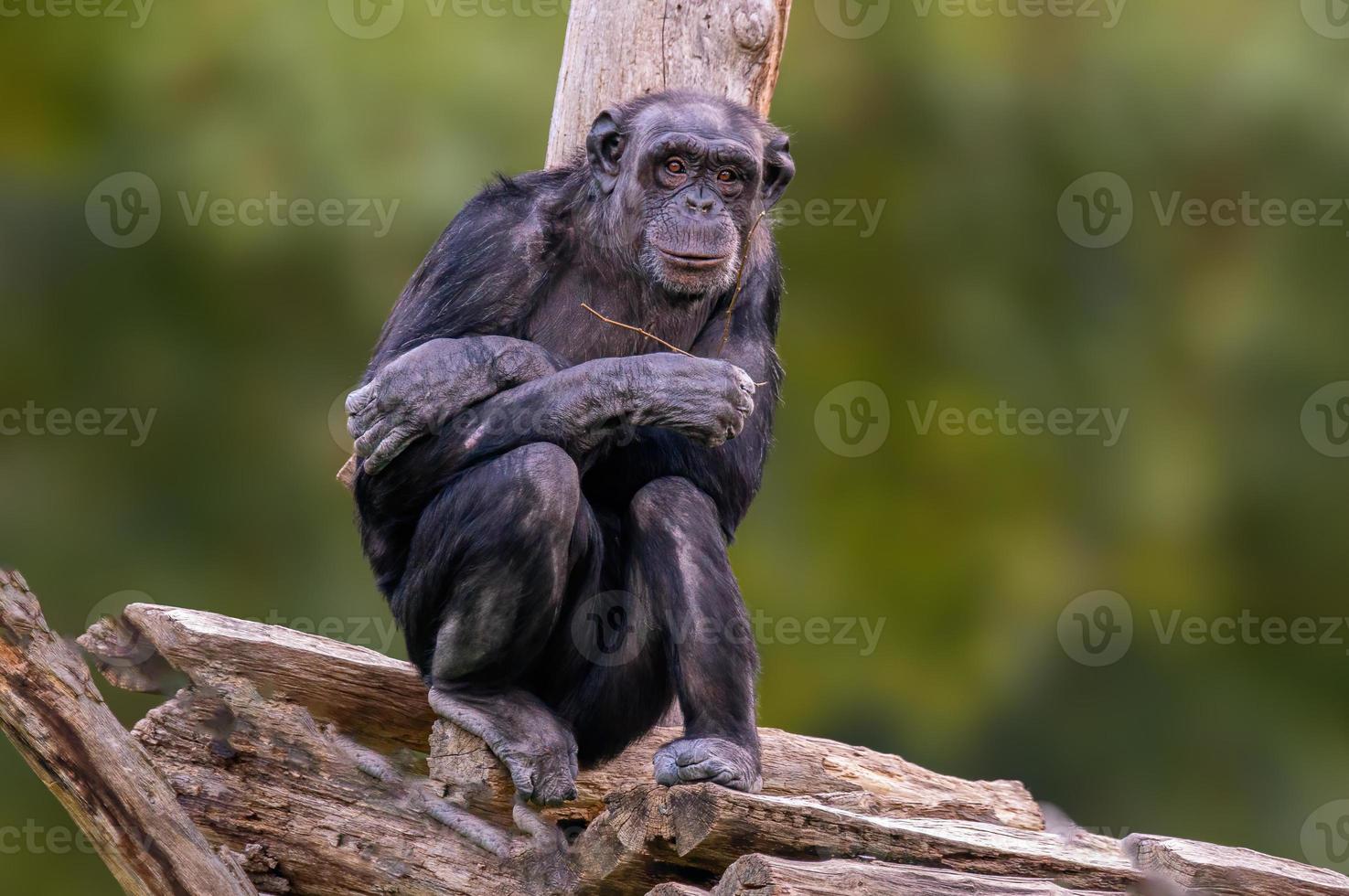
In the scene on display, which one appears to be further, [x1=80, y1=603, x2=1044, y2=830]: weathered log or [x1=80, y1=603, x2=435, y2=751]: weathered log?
[x1=80, y1=603, x2=435, y2=751]: weathered log

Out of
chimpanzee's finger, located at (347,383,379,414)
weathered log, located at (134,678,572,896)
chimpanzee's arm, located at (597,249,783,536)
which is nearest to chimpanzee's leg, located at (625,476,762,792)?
chimpanzee's arm, located at (597,249,783,536)

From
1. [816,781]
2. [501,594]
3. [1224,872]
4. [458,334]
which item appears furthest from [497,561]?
[1224,872]

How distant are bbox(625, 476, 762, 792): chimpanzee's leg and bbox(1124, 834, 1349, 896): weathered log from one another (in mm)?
1094

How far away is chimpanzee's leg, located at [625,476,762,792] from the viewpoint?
421 cm

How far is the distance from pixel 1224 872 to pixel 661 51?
11.6ft

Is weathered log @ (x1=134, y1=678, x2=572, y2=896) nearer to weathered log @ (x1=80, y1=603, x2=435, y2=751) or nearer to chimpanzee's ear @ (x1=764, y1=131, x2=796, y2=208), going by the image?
weathered log @ (x1=80, y1=603, x2=435, y2=751)

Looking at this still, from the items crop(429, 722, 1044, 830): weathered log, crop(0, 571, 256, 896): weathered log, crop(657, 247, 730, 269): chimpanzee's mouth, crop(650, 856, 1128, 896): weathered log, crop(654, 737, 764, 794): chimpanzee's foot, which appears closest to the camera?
crop(650, 856, 1128, 896): weathered log

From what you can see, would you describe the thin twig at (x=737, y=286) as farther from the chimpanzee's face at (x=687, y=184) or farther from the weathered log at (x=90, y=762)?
the weathered log at (x=90, y=762)

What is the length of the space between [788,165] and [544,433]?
4.54 feet

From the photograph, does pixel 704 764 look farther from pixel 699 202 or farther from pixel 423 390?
pixel 699 202

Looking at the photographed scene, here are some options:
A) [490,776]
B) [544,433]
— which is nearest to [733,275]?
[544,433]

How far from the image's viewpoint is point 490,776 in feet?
13.7

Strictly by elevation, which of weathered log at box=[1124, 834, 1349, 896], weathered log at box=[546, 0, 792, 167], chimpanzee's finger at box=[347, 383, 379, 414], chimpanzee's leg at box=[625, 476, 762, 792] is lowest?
weathered log at box=[1124, 834, 1349, 896]

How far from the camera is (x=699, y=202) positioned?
14.9 feet
